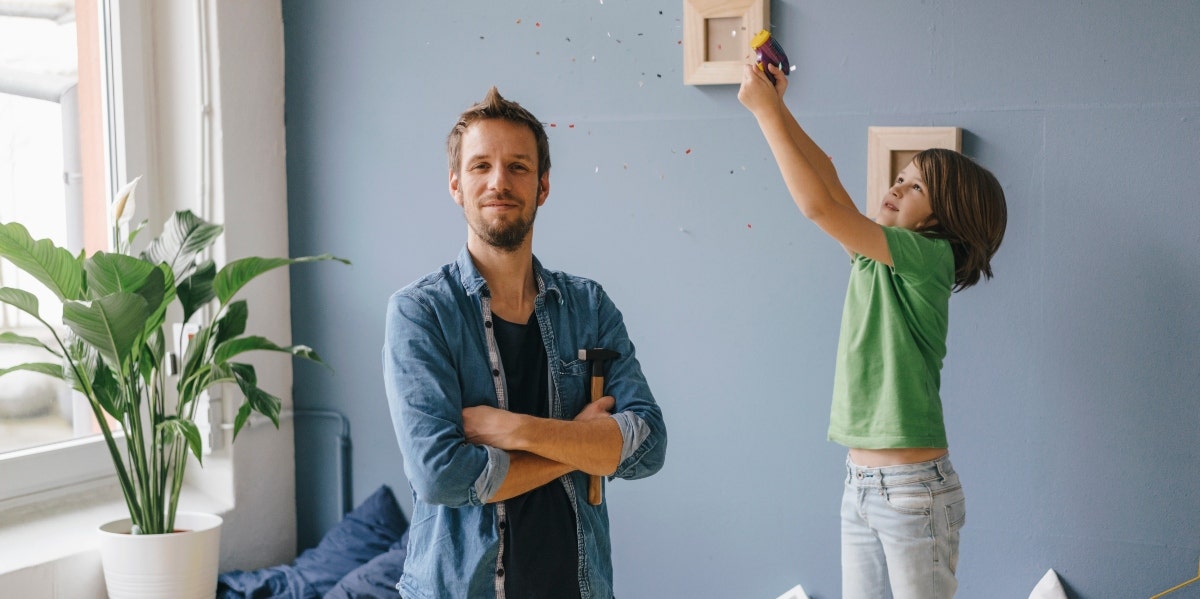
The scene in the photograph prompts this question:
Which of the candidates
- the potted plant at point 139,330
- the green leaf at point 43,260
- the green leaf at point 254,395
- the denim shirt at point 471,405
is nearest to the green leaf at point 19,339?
the potted plant at point 139,330

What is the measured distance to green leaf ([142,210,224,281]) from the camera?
2385mm

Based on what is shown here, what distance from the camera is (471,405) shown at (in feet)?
5.11

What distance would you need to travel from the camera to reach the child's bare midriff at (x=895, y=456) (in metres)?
1.90

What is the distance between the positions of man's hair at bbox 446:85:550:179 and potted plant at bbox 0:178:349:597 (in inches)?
35.1

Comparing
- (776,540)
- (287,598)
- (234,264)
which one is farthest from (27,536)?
(776,540)

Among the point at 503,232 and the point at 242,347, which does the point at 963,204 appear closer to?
the point at 503,232

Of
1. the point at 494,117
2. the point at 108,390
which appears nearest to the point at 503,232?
the point at 494,117

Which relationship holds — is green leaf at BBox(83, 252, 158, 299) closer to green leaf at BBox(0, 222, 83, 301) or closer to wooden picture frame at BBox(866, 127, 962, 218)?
green leaf at BBox(0, 222, 83, 301)

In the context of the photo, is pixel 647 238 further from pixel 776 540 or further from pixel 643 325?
pixel 776 540

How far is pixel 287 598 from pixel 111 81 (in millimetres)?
1473

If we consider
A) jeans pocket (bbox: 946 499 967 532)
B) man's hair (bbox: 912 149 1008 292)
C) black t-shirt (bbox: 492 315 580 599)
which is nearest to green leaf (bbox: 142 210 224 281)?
black t-shirt (bbox: 492 315 580 599)

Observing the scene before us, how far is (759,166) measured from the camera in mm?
2484

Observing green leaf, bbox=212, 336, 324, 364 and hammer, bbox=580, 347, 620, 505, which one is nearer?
hammer, bbox=580, 347, 620, 505

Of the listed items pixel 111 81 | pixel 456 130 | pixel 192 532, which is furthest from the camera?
pixel 111 81
